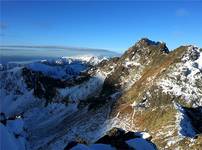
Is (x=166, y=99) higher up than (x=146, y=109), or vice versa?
(x=166, y=99)

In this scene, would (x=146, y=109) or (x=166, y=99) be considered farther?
→ (x=166, y=99)

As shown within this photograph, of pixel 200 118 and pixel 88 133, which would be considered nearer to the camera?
pixel 200 118

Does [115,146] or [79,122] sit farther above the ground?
[115,146]

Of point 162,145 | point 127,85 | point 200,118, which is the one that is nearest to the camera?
point 162,145

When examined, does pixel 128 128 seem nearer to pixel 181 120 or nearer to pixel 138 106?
pixel 138 106

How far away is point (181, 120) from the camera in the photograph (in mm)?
107562

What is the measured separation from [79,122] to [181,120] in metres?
57.4

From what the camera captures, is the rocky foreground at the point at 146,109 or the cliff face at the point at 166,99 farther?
the rocky foreground at the point at 146,109

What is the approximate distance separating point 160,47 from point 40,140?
229 ft

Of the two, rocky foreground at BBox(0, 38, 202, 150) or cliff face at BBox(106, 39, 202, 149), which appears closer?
cliff face at BBox(106, 39, 202, 149)

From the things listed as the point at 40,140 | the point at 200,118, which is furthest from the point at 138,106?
the point at 40,140

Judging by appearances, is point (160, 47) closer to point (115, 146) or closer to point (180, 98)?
point (180, 98)

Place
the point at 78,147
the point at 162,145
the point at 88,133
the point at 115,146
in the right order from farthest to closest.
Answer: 1. the point at 88,133
2. the point at 162,145
3. the point at 115,146
4. the point at 78,147

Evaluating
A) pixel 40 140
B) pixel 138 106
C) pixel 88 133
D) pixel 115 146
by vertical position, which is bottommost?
pixel 40 140
